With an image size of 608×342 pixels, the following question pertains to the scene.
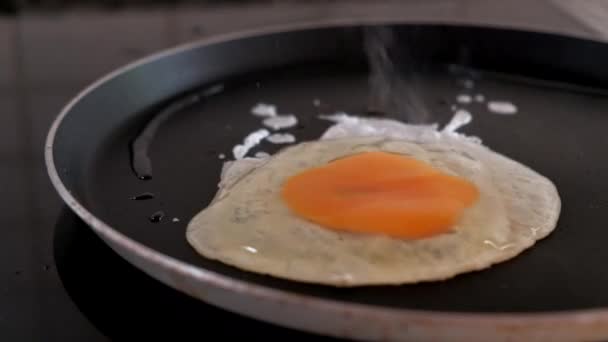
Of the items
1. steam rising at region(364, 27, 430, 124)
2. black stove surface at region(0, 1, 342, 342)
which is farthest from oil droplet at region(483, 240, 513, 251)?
steam rising at region(364, 27, 430, 124)

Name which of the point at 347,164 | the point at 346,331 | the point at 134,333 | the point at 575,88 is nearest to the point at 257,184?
the point at 347,164

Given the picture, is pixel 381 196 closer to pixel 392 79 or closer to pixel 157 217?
pixel 157 217

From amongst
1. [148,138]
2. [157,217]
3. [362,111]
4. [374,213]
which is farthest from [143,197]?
[362,111]

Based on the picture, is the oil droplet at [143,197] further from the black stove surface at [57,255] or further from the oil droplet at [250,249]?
the oil droplet at [250,249]

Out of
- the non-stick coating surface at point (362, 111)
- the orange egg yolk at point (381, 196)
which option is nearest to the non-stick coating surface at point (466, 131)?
the non-stick coating surface at point (362, 111)

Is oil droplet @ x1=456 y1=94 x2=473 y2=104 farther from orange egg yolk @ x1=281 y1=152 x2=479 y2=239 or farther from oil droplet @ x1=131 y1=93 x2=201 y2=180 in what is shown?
oil droplet @ x1=131 y1=93 x2=201 y2=180

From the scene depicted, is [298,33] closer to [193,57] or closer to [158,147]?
[193,57]
